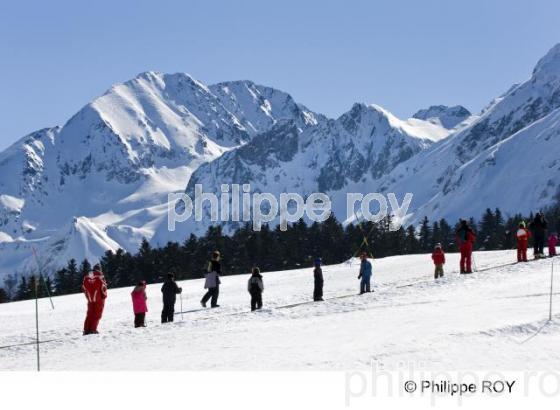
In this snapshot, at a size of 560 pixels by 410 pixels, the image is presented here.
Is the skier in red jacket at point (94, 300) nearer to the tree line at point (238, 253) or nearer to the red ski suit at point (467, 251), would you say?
the red ski suit at point (467, 251)

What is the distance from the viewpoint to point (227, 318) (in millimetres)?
27109

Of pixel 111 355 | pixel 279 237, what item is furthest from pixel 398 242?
pixel 111 355

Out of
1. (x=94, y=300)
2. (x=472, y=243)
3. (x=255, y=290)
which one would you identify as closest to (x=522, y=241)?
(x=472, y=243)

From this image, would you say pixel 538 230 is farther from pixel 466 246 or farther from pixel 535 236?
pixel 466 246

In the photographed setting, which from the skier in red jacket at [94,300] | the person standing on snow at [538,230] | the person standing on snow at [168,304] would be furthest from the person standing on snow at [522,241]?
the skier in red jacket at [94,300]

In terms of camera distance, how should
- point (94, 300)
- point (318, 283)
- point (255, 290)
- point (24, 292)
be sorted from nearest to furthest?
point (94, 300), point (255, 290), point (318, 283), point (24, 292)

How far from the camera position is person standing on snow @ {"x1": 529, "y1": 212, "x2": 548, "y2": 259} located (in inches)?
1453

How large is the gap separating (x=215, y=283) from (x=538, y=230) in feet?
49.5

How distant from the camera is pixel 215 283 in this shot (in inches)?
1236

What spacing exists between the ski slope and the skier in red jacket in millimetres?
655

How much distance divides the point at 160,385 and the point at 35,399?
2.47 metres

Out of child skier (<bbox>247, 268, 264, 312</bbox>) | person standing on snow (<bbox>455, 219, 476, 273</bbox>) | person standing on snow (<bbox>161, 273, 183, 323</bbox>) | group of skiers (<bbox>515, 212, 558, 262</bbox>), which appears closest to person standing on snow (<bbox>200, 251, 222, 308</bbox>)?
child skier (<bbox>247, 268, 264, 312</bbox>)

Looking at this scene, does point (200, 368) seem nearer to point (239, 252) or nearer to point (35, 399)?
point (35, 399)

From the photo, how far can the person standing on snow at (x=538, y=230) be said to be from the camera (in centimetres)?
3691
